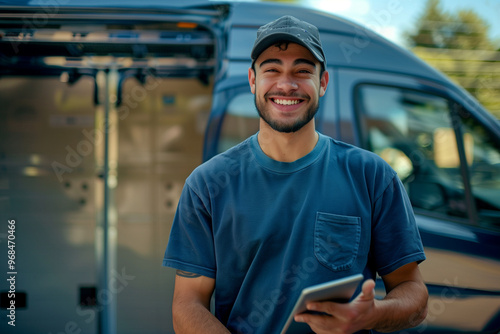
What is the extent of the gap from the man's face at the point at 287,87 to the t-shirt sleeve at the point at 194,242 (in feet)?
1.20

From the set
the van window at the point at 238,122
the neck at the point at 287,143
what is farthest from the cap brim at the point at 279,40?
the van window at the point at 238,122

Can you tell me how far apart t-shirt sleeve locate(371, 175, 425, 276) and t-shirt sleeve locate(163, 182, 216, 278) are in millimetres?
531

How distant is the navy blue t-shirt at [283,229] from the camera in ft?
4.25

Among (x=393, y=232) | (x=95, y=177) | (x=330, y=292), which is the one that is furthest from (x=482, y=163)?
(x=95, y=177)

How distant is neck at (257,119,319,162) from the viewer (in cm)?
139

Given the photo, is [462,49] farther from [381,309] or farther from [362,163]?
[381,309]

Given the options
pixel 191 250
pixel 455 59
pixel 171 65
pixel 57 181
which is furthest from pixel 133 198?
pixel 455 59

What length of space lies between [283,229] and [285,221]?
1.0 inches

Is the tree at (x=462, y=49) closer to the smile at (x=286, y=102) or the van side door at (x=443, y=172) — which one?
the van side door at (x=443, y=172)

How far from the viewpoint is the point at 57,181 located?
349 centimetres

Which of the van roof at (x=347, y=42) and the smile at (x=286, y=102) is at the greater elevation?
the van roof at (x=347, y=42)

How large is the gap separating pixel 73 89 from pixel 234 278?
2771 millimetres

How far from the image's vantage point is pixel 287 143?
1386mm

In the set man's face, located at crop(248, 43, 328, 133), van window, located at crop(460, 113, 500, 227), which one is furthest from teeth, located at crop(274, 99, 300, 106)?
van window, located at crop(460, 113, 500, 227)
